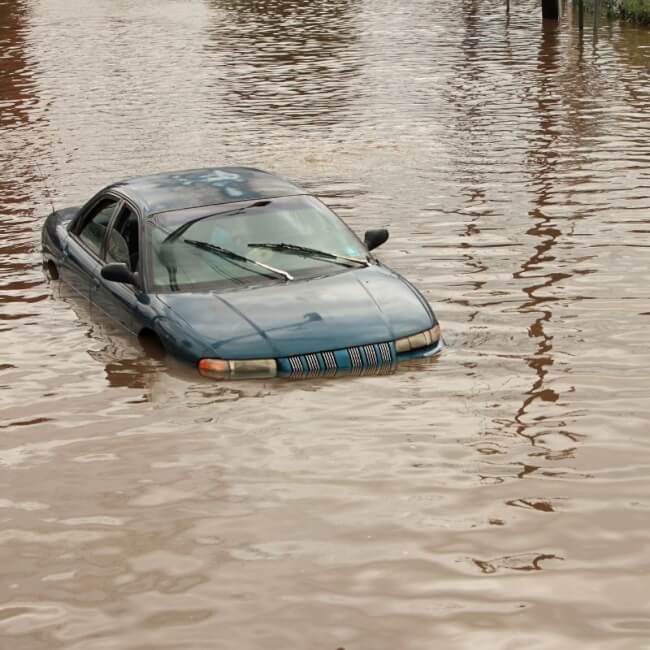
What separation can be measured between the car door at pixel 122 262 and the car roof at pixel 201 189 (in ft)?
0.52

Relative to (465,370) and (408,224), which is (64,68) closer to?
(408,224)

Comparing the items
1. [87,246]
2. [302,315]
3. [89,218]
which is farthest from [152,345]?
[89,218]

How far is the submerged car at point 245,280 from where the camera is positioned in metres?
9.92

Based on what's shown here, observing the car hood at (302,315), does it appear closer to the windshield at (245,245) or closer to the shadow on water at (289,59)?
the windshield at (245,245)

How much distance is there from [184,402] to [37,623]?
3346mm

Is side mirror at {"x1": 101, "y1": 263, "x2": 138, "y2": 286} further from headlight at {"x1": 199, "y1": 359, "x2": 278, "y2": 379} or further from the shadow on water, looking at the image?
the shadow on water

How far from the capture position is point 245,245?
1098cm

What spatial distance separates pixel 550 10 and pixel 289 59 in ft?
32.0

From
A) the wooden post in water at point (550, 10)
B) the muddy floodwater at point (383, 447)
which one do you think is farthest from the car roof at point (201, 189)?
the wooden post in water at point (550, 10)

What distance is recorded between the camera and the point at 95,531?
7684 millimetres

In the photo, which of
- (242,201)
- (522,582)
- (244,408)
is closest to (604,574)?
(522,582)

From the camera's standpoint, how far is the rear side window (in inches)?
484

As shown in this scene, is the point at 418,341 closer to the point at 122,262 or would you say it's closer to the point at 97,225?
the point at 122,262

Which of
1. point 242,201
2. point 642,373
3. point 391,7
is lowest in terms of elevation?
point 391,7
